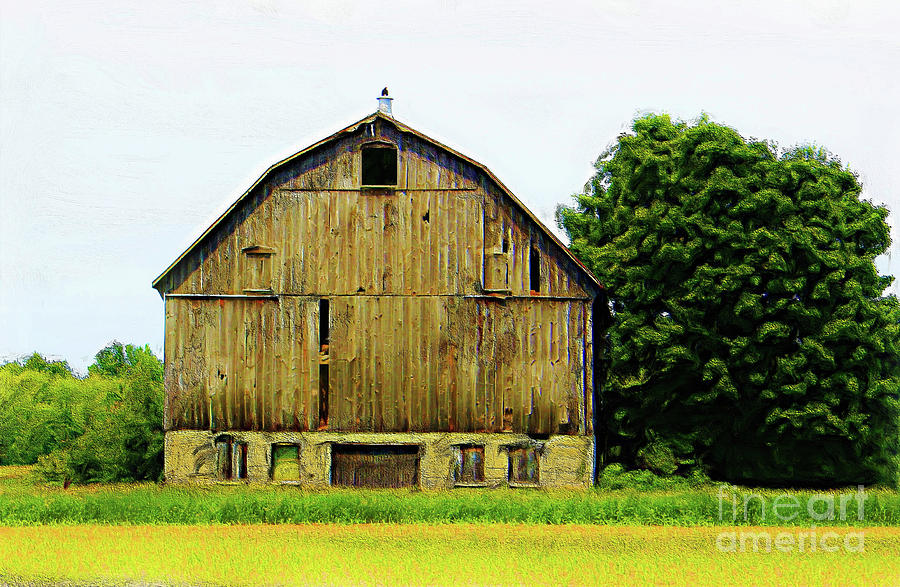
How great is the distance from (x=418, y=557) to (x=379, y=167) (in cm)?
1815

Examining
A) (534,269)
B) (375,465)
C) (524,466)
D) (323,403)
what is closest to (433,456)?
(375,465)

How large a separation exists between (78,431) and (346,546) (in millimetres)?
18401

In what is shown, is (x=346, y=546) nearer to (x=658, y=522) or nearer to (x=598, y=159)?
(x=658, y=522)

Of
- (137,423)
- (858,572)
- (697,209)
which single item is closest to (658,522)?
(858,572)

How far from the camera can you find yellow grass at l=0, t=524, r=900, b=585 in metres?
19.5

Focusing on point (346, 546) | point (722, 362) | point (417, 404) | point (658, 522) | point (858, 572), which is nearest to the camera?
point (858, 572)

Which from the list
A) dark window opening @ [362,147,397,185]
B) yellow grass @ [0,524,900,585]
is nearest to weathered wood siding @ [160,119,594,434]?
dark window opening @ [362,147,397,185]

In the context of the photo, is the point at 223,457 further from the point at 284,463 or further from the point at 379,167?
the point at 379,167

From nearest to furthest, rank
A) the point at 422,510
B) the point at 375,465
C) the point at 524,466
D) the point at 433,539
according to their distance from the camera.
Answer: the point at 433,539 → the point at 422,510 → the point at 524,466 → the point at 375,465

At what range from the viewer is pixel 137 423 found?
3581cm

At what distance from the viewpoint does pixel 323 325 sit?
33.4 m

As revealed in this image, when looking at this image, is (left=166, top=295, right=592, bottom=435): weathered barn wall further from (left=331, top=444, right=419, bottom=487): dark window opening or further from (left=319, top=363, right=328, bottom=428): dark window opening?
(left=331, top=444, right=419, bottom=487): dark window opening

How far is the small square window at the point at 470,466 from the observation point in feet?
108

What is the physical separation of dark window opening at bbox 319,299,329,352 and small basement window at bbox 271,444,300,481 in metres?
3.02
